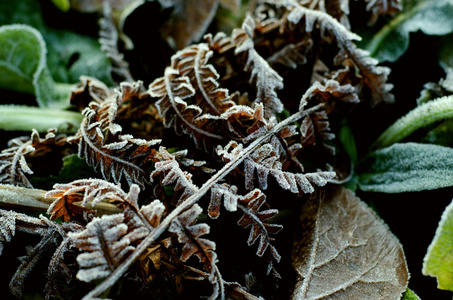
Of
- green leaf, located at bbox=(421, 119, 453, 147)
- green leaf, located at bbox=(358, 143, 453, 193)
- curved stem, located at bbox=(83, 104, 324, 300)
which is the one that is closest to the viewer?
curved stem, located at bbox=(83, 104, 324, 300)

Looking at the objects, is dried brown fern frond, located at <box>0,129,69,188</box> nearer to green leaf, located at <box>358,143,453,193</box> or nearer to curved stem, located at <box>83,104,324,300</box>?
curved stem, located at <box>83,104,324,300</box>

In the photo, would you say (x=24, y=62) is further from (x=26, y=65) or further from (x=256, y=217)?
(x=256, y=217)

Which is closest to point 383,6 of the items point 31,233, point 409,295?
point 409,295

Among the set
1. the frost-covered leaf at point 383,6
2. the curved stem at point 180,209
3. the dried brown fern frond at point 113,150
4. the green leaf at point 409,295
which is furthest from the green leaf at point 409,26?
the dried brown fern frond at point 113,150

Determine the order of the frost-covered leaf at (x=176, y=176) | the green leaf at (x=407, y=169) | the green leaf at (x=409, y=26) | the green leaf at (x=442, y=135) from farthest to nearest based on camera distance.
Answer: the green leaf at (x=409, y=26)
the green leaf at (x=442, y=135)
the green leaf at (x=407, y=169)
the frost-covered leaf at (x=176, y=176)

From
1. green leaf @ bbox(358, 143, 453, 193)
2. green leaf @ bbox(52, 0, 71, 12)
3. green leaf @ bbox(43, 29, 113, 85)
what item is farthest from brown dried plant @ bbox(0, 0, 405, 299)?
green leaf @ bbox(52, 0, 71, 12)

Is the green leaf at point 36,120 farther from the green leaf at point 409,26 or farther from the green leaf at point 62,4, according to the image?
the green leaf at point 409,26

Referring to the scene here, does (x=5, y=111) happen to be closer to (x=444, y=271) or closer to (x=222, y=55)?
(x=222, y=55)
